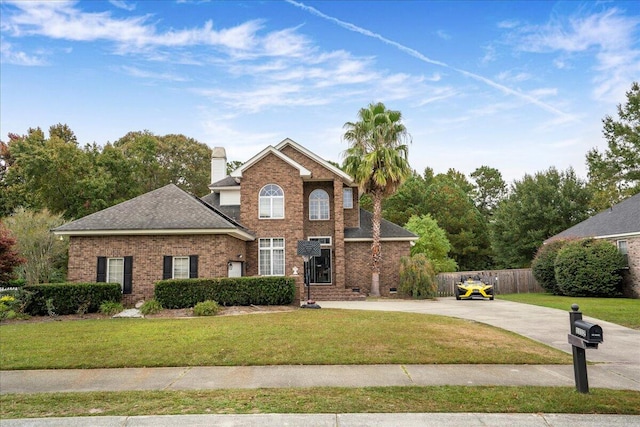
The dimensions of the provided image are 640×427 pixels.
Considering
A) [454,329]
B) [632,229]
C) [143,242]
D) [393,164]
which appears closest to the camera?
[454,329]

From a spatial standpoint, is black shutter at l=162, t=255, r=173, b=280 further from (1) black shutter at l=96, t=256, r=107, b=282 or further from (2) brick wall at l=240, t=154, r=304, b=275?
(2) brick wall at l=240, t=154, r=304, b=275

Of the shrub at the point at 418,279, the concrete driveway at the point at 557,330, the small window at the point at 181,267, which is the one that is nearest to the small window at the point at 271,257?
the small window at the point at 181,267

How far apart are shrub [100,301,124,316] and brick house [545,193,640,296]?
82.4 ft

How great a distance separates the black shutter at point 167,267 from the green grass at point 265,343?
5.49m

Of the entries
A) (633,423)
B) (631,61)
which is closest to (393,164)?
(631,61)

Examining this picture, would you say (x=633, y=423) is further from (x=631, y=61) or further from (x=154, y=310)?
(x=631, y=61)

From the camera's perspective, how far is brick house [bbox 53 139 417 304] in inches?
752

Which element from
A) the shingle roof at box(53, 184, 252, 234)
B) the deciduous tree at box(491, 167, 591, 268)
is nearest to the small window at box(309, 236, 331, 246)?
the shingle roof at box(53, 184, 252, 234)

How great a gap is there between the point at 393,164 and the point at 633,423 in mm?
21039

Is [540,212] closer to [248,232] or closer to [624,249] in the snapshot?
[624,249]

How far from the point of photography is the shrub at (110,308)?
52.2 feet

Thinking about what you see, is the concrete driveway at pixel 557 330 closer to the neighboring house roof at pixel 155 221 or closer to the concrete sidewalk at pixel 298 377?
the concrete sidewalk at pixel 298 377

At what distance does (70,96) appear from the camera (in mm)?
20234

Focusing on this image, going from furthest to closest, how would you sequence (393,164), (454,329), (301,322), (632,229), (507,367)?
(393,164)
(632,229)
(301,322)
(454,329)
(507,367)
